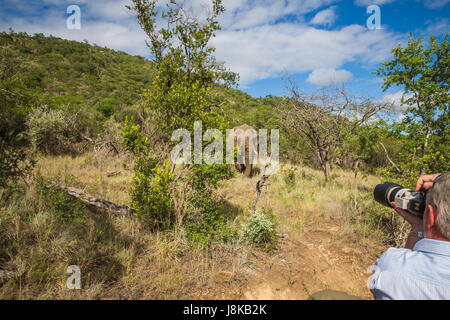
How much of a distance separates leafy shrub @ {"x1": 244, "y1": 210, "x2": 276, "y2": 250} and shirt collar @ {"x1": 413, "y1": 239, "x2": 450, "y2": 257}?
3201 millimetres

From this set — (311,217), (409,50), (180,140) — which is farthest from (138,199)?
(409,50)

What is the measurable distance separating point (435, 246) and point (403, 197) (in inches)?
26.3

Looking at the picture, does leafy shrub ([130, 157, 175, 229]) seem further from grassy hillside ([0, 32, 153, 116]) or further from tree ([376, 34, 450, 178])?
→ grassy hillside ([0, 32, 153, 116])

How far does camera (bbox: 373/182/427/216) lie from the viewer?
146cm

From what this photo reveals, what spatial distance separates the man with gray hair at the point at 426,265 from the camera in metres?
1.00

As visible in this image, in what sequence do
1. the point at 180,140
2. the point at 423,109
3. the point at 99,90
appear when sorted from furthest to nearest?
the point at 99,90 → the point at 423,109 → the point at 180,140

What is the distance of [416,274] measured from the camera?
1047 millimetres

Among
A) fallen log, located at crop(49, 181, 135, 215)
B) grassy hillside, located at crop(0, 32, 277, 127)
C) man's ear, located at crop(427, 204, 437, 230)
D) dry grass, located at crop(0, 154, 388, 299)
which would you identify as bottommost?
dry grass, located at crop(0, 154, 388, 299)

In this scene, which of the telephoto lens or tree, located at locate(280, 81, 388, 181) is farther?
tree, located at locate(280, 81, 388, 181)

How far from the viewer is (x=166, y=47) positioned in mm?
5305

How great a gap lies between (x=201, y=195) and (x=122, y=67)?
162 ft

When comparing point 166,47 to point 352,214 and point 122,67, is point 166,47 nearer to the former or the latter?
point 352,214

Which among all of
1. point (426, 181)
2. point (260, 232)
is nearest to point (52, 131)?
point (260, 232)

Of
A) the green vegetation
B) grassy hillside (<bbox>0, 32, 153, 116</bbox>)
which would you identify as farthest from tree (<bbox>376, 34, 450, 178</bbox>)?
grassy hillside (<bbox>0, 32, 153, 116</bbox>)
